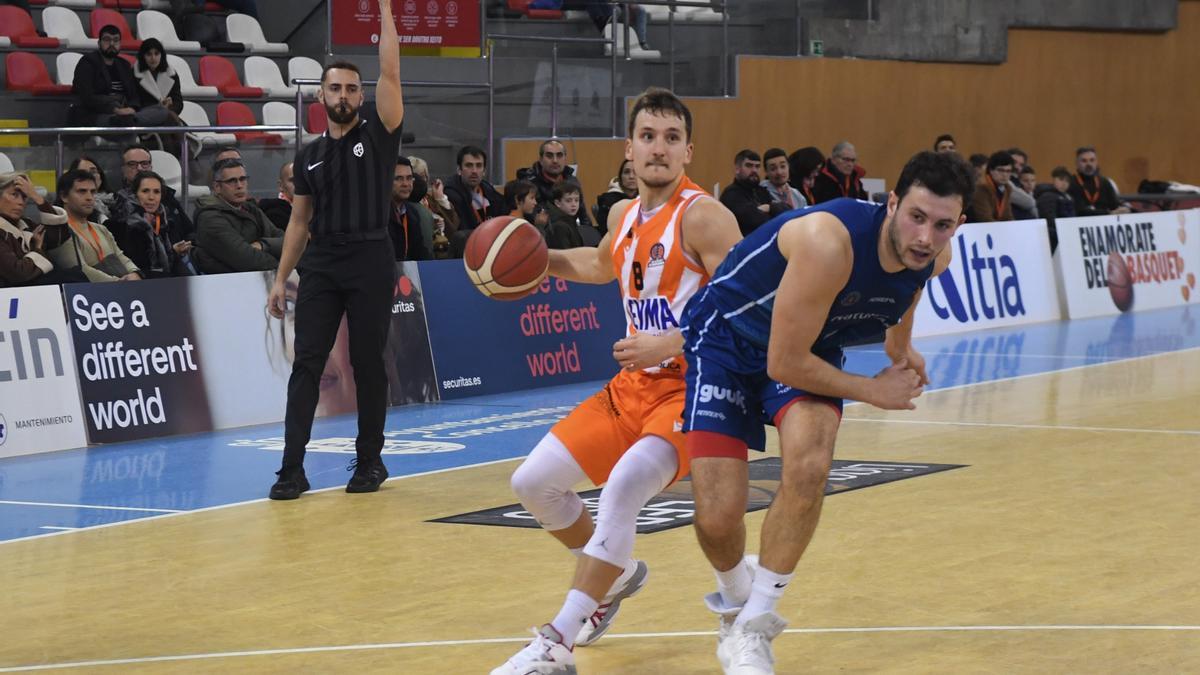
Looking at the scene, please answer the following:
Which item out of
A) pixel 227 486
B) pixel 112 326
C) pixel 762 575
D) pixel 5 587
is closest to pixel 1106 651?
pixel 762 575

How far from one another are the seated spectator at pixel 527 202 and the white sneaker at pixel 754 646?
9615mm

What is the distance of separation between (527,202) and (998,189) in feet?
24.3

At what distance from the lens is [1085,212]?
71.2 ft

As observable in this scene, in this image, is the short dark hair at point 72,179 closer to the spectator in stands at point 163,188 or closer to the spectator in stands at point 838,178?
the spectator in stands at point 163,188

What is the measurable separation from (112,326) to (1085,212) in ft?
45.9

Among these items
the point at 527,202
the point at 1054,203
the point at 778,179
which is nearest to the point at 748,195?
the point at 778,179

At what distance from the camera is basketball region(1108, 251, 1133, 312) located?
66.4ft

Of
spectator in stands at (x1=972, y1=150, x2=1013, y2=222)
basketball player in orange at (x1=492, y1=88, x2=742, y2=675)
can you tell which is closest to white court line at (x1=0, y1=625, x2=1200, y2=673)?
basketball player in orange at (x1=492, y1=88, x2=742, y2=675)

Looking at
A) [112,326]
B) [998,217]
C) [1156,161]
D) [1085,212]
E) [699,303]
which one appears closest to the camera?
[699,303]

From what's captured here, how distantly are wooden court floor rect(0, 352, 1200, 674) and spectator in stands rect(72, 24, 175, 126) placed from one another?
Answer: 660 cm

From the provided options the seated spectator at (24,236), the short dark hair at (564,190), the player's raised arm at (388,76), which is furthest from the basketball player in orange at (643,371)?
the short dark hair at (564,190)

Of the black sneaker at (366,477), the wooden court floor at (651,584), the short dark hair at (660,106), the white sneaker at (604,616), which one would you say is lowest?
the black sneaker at (366,477)

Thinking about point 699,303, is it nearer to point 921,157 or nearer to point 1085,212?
point 921,157

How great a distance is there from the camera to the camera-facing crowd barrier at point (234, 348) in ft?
35.9
